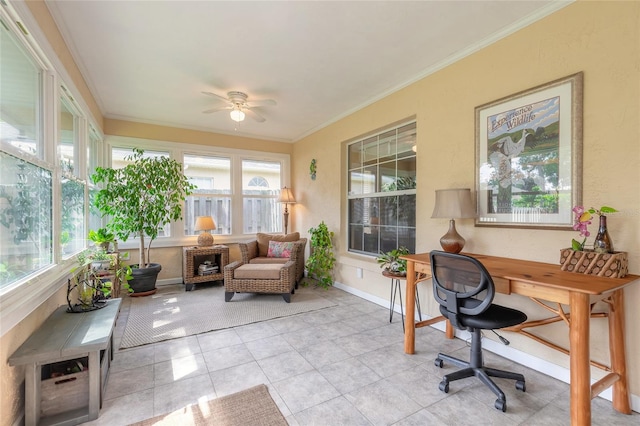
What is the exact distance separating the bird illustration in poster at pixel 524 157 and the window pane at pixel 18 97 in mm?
3194

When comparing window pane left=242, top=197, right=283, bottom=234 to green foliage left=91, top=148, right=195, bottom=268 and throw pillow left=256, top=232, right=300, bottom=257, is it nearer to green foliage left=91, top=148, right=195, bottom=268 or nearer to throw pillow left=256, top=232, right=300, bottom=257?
throw pillow left=256, top=232, right=300, bottom=257

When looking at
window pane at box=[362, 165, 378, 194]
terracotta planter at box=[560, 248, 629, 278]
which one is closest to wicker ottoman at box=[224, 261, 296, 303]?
window pane at box=[362, 165, 378, 194]

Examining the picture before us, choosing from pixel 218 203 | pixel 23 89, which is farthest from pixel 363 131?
pixel 23 89

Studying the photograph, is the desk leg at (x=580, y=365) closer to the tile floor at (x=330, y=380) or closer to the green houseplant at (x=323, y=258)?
the tile floor at (x=330, y=380)

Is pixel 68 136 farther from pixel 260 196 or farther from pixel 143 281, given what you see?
pixel 260 196

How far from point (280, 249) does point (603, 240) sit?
141 inches

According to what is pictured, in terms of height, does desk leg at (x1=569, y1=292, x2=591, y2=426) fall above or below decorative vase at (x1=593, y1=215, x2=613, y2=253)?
below

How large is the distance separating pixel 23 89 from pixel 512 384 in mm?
3737

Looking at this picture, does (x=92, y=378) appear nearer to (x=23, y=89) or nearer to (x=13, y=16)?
(x=23, y=89)

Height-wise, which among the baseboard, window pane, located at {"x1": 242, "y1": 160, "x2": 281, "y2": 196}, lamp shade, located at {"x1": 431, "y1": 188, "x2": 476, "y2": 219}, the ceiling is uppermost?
the ceiling

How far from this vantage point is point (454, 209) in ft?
7.80

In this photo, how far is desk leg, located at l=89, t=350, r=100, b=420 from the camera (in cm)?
163

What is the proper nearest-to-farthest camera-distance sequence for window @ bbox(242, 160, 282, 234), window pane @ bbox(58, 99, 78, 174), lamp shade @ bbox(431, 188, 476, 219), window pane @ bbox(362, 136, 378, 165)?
1. lamp shade @ bbox(431, 188, 476, 219)
2. window pane @ bbox(58, 99, 78, 174)
3. window pane @ bbox(362, 136, 378, 165)
4. window @ bbox(242, 160, 282, 234)

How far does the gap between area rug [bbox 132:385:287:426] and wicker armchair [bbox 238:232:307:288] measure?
7.42ft
